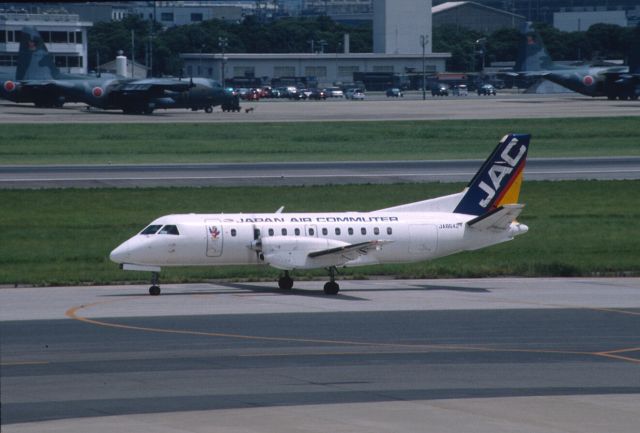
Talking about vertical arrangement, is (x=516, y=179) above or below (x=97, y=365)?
above

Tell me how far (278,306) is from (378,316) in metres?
3.24

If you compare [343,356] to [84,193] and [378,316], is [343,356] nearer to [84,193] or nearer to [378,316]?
[378,316]

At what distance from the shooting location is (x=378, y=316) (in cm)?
2909

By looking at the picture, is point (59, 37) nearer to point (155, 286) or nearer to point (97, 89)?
point (97, 89)

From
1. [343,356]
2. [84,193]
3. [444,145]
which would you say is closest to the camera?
[343,356]

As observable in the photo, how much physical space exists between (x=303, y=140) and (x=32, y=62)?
148 feet

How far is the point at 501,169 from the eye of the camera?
Answer: 3616cm

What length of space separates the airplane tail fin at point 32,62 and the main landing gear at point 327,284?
9099cm

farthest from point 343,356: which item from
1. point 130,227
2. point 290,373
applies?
point 130,227

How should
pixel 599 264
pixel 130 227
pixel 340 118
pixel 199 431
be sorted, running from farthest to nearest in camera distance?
1. pixel 340 118
2. pixel 130 227
3. pixel 599 264
4. pixel 199 431

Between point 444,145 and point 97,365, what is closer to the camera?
point 97,365

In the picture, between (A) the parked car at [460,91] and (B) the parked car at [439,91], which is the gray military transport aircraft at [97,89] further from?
(A) the parked car at [460,91]

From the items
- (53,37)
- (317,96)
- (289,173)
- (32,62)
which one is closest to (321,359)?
(289,173)

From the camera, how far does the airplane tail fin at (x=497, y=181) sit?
35.9 meters
